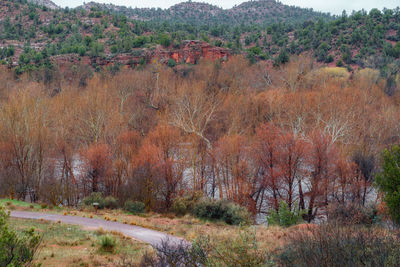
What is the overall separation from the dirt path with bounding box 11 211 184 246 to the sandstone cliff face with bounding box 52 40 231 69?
4975cm

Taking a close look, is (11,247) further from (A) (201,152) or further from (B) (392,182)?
(A) (201,152)

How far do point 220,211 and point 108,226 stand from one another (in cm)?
837

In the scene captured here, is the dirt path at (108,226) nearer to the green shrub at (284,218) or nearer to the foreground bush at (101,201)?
the foreground bush at (101,201)

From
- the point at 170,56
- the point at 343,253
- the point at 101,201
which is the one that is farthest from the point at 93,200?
the point at 170,56

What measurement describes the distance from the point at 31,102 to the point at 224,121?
64.7ft

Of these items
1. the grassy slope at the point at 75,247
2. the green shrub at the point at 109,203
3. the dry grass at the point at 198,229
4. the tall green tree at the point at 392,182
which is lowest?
the green shrub at the point at 109,203

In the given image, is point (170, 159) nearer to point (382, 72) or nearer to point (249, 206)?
point (249, 206)

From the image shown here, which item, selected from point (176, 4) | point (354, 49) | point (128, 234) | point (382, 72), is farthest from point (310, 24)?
point (176, 4)

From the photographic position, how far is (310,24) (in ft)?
294

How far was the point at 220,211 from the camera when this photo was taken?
22.4 m

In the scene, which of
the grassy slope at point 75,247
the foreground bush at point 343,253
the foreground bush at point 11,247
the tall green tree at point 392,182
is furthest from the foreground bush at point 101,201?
the tall green tree at point 392,182

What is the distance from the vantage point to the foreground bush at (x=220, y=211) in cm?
2146

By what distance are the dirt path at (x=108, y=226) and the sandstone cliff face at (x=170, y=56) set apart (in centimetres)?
4975

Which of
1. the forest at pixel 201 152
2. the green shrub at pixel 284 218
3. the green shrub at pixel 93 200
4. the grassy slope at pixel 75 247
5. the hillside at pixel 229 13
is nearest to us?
the grassy slope at pixel 75 247
